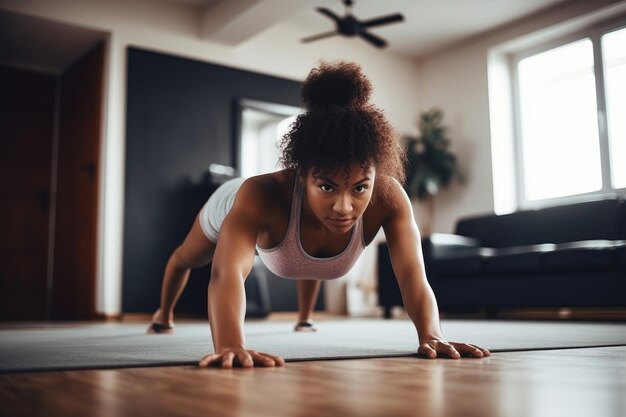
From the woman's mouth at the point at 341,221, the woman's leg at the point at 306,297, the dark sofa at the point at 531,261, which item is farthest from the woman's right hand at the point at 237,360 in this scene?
the dark sofa at the point at 531,261

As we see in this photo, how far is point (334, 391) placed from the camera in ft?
2.76

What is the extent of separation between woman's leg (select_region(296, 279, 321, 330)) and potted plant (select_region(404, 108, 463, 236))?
143 inches

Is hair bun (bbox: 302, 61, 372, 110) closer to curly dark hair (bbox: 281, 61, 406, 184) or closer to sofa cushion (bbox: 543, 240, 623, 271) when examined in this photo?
curly dark hair (bbox: 281, 61, 406, 184)

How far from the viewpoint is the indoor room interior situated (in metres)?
4.66

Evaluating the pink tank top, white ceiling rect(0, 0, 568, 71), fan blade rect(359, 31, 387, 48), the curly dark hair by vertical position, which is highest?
white ceiling rect(0, 0, 568, 71)

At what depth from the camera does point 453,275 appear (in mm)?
4664

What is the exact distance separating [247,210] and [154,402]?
70 centimetres

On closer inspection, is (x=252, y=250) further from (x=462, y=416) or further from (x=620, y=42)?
(x=620, y=42)

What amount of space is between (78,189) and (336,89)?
4.64 m

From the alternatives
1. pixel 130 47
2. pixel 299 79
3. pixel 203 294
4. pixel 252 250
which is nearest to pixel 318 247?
pixel 252 250

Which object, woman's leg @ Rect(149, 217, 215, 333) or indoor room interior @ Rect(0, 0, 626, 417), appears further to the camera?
indoor room interior @ Rect(0, 0, 626, 417)

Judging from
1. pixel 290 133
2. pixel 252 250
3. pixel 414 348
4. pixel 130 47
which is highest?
pixel 130 47

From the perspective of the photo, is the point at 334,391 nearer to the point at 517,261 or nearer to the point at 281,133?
the point at 281,133

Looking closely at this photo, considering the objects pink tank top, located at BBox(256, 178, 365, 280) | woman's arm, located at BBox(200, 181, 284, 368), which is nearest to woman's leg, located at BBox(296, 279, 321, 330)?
pink tank top, located at BBox(256, 178, 365, 280)
